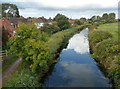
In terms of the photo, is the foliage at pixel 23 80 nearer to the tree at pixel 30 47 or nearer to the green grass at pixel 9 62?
the tree at pixel 30 47

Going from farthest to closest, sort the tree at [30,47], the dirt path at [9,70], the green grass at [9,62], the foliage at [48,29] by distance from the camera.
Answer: the foliage at [48,29] → the green grass at [9,62] → the dirt path at [9,70] → the tree at [30,47]

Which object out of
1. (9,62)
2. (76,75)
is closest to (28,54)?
(9,62)

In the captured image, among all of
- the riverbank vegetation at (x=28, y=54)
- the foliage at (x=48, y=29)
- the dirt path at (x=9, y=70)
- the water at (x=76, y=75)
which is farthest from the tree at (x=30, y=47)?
the foliage at (x=48, y=29)

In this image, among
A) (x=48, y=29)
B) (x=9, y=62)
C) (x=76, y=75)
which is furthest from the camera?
(x=48, y=29)

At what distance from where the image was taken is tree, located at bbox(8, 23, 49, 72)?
18406mm

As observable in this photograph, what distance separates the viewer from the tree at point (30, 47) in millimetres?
18406

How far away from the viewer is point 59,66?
27.0 metres

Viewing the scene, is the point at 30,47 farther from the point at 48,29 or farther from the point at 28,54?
the point at 48,29

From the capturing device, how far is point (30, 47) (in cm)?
1870

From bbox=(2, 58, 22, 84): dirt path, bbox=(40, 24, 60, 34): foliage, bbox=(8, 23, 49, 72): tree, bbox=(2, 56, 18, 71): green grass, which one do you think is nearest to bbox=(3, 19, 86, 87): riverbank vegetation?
bbox=(8, 23, 49, 72): tree

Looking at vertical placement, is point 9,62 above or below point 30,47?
below

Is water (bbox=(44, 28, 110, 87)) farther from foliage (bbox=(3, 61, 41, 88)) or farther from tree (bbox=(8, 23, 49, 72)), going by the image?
tree (bbox=(8, 23, 49, 72))

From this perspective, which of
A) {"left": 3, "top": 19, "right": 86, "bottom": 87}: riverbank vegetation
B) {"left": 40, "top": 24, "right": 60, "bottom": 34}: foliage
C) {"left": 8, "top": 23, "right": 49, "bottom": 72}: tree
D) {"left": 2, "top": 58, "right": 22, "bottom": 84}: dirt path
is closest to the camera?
{"left": 3, "top": 19, "right": 86, "bottom": 87}: riverbank vegetation

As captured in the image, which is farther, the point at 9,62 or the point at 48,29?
the point at 48,29
